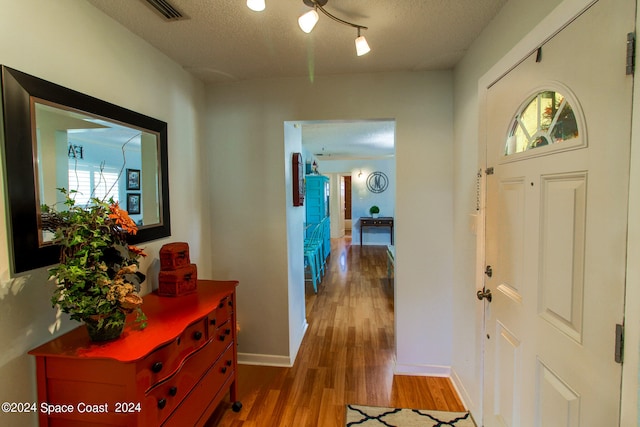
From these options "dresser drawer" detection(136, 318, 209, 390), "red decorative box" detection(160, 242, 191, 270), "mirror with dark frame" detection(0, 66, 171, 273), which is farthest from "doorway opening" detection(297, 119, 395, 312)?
"dresser drawer" detection(136, 318, 209, 390)

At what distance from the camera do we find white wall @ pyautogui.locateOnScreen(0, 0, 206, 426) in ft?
3.48

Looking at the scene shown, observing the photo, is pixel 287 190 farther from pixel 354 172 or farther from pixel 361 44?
pixel 354 172

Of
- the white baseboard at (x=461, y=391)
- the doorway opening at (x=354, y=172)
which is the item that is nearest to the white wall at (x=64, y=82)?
the white baseboard at (x=461, y=391)

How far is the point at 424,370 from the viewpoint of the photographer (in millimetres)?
2326

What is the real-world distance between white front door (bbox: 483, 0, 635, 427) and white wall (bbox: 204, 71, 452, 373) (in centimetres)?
78

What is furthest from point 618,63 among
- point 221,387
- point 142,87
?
point 221,387

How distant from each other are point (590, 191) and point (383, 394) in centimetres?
189

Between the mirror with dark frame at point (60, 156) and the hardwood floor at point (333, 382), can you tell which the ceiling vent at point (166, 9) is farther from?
the hardwood floor at point (333, 382)

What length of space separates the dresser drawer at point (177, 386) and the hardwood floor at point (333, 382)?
0.57 meters

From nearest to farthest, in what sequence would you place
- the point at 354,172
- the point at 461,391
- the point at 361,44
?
the point at 361,44, the point at 461,391, the point at 354,172

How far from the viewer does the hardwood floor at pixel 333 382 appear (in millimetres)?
1922

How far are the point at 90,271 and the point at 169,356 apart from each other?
1.55 feet

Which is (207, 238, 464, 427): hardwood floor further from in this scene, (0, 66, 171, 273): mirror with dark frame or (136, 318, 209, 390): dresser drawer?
(0, 66, 171, 273): mirror with dark frame

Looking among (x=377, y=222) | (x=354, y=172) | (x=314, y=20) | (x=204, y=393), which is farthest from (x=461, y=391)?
(x=354, y=172)
